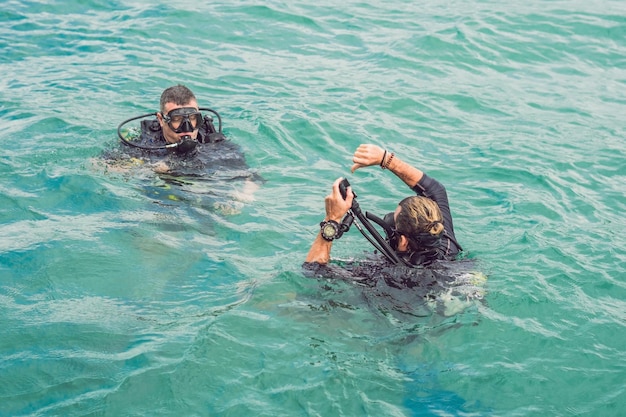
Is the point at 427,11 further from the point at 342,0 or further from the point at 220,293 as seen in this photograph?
the point at 220,293

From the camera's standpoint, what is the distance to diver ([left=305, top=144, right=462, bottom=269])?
5.23 m

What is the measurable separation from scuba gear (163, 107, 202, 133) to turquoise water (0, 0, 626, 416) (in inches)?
23.5

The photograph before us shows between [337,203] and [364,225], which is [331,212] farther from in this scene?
[364,225]

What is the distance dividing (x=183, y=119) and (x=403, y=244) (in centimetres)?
309

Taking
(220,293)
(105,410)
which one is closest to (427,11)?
(220,293)

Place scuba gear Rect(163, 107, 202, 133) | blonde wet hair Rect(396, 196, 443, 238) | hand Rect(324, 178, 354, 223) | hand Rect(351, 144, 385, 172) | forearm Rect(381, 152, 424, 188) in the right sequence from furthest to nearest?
scuba gear Rect(163, 107, 202, 133), forearm Rect(381, 152, 424, 188), hand Rect(351, 144, 385, 172), hand Rect(324, 178, 354, 223), blonde wet hair Rect(396, 196, 443, 238)

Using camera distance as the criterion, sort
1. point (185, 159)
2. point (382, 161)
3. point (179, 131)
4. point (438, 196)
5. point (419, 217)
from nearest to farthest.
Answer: point (419, 217), point (382, 161), point (438, 196), point (179, 131), point (185, 159)

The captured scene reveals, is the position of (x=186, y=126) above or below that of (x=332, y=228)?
above

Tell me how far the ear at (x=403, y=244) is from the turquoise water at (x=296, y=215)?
1.59 feet

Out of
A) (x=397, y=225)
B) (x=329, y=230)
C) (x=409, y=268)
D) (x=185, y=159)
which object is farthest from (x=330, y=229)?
(x=185, y=159)

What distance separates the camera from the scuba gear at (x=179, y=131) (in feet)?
24.6

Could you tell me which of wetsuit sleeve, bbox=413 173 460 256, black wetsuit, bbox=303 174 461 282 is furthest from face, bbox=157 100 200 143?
wetsuit sleeve, bbox=413 173 460 256

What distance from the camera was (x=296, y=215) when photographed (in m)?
7.19

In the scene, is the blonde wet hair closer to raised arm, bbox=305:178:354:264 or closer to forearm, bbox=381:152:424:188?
raised arm, bbox=305:178:354:264
